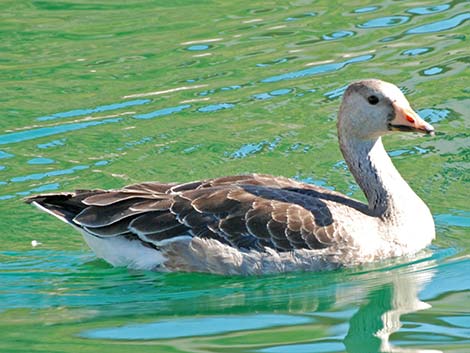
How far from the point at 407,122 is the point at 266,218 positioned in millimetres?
1498

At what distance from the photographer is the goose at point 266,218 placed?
10.9 metres

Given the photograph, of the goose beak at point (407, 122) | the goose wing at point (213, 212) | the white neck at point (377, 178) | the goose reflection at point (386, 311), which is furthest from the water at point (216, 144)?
the goose beak at point (407, 122)

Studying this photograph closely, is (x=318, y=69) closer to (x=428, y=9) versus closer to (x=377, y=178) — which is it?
(x=428, y=9)

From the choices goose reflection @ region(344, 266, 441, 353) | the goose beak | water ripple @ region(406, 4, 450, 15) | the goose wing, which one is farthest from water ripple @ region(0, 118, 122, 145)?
water ripple @ region(406, 4, 450, 15)

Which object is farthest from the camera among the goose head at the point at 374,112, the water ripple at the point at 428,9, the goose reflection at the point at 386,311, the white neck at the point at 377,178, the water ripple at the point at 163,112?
the water ripple at the point at 428,9

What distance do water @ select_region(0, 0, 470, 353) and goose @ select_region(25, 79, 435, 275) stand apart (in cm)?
18

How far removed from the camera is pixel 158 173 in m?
13.2

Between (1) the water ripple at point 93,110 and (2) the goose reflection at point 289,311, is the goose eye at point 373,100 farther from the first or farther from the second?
(1) the water ripple at point 93,110

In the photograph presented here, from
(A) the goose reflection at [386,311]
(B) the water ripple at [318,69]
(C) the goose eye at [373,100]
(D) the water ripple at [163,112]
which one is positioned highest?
(C) the goose eye at [373,100]

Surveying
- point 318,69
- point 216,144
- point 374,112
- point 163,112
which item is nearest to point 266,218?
point 374,112

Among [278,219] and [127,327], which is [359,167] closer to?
[278,219]

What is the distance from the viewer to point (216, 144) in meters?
13.8

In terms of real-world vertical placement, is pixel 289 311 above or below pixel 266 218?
below

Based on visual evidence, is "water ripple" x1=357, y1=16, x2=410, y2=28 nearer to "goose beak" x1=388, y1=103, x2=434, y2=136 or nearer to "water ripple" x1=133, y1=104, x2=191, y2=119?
"water ripple" x1=133, y1=104, x2=191, y2=119
